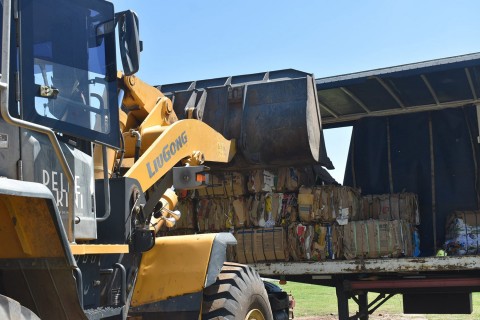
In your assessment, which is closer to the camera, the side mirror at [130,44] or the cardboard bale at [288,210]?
the side mirror at [130,44]

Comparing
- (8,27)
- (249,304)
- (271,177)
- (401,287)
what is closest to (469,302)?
(401,287)

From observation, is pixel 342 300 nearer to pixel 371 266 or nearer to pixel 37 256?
pixel 371 266

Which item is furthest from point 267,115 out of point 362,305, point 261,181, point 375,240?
point 362,305

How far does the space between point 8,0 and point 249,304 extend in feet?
10.6

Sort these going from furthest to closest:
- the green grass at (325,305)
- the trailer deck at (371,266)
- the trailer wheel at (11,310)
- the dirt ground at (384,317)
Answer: the green grass at (325,305), the dirt ground at (384,317), the trailer deck at (371,266), the trailer wheel at (11,310)

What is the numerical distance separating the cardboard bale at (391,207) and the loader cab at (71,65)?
561cm

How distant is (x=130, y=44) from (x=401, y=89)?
20.1 ft

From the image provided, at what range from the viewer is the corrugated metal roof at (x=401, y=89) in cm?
853

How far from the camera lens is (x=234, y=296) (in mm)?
5469

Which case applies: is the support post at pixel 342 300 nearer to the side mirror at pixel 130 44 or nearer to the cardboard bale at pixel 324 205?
the cardboard bale at pixel 324 205

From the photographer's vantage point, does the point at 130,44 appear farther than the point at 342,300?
No

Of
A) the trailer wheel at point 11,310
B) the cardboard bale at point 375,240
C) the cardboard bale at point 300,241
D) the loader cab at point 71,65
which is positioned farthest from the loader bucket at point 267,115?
the trailer wheel at point 11,310

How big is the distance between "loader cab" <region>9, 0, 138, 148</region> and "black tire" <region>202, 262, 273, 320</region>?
63.3 inches

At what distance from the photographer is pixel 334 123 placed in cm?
1112
